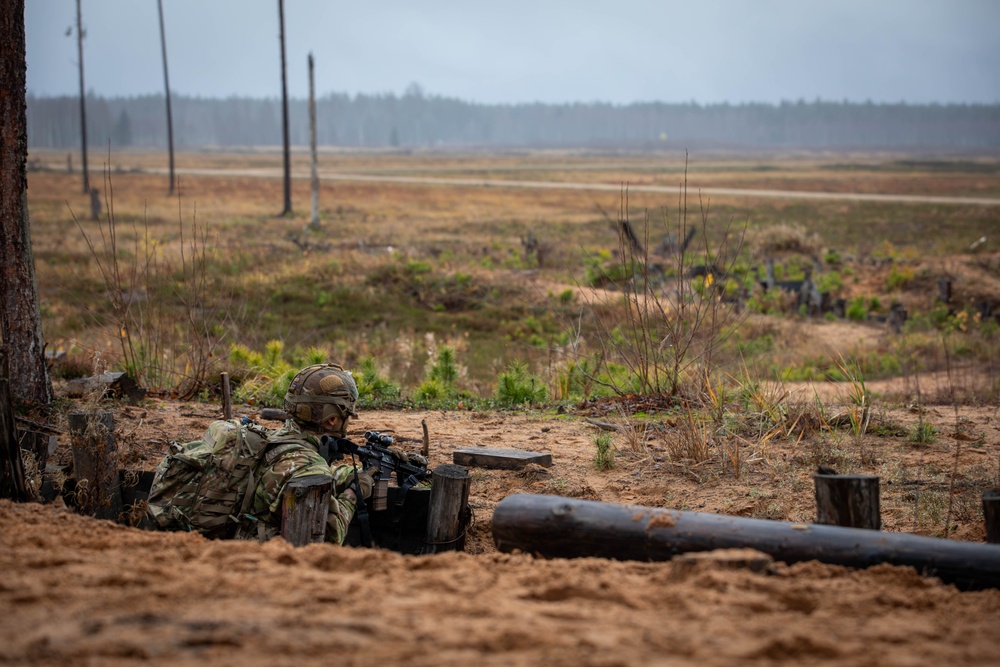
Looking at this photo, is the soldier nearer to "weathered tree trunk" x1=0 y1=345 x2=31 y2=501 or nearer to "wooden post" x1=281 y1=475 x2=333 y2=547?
"wooden post" x1=281 y1=475 x2=333 y2=547

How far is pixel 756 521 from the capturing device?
3984mm

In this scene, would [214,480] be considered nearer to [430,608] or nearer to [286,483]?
[286,483]

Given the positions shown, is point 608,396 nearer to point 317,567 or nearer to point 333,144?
point 317,567

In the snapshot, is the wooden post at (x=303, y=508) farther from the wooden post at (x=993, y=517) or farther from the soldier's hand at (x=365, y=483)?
the wooden post at (x=993, y=517)

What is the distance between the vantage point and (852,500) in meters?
4.03

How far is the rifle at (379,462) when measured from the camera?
486 cm

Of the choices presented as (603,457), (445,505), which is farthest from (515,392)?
(445,505)

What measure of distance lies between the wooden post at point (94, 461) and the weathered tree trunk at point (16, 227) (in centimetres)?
175

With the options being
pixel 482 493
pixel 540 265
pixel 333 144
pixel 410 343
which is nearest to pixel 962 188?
pixel 540 265

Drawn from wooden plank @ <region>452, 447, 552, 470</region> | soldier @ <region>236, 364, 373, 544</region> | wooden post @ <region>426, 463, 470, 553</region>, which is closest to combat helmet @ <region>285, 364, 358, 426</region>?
soldier @ <region>236, 364, 373, 544</region>

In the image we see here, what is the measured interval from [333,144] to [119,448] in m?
172

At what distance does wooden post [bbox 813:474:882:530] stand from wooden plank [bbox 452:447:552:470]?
2.42 metres

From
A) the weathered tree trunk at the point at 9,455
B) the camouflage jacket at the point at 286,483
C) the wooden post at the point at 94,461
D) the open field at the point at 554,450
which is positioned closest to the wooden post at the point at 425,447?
the open field at the point at 554,450

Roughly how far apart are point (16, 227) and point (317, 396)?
348 centimetres
